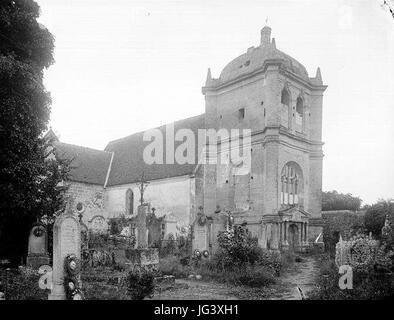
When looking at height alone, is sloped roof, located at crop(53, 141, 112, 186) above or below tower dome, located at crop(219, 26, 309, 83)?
below

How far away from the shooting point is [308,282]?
13.8 m

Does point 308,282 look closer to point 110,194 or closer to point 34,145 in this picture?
point 34,145

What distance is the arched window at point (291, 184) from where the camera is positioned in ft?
79.0

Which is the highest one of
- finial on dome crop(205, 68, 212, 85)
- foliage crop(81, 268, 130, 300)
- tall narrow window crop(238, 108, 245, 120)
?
finial on dome crop(205, 68, 212, 85)

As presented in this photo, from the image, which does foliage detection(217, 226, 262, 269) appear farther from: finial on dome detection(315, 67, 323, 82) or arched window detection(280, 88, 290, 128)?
finial on dome detection(315, 67, 323, 82)

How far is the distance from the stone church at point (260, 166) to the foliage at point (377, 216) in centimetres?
379

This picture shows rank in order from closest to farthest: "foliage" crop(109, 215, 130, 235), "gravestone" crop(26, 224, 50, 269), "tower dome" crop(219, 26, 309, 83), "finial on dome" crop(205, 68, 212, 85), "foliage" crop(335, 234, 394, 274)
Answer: "foliage" crop(335, 234, 394, 274), "gravestone" crop(26, 224, 50, 269), "tower dome" crop(219, 26, 309, 83), "finial on dome" crop(205, 68, 212, 85), "foliage" crop(109, 215, 130, 235)

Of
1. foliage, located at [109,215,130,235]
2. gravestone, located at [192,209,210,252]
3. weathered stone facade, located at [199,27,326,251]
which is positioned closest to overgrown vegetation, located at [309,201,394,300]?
gravestone, located at [192,209,210,252]

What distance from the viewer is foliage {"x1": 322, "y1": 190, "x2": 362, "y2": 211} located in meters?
40.7

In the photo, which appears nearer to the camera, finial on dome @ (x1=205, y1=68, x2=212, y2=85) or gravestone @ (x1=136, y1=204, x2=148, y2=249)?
gravestone @ (x1=136, y1=204, x2=148, y2=249)

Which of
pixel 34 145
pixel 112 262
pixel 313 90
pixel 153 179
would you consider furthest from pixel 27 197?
pixel 313 90

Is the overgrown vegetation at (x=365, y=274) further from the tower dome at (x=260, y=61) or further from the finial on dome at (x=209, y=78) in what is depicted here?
the finial on dome at (x=209, y=78)

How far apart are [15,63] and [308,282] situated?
14.0 metres
